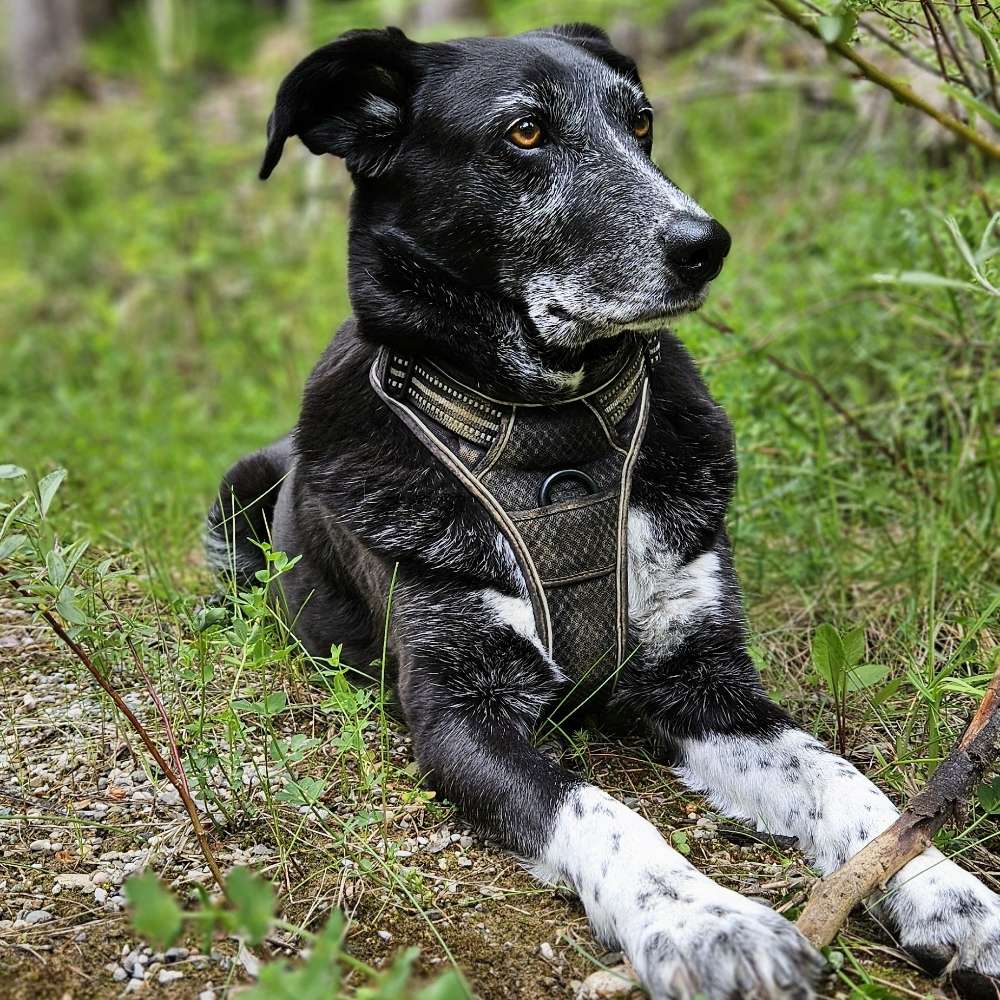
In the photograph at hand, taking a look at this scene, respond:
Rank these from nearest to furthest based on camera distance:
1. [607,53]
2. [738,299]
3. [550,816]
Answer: [550,816] → [607,53] → [738,299]

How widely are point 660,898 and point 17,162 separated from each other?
37.5ft

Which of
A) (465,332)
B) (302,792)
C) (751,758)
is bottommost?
(302,792)

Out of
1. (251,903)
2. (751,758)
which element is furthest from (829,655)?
(251,903)

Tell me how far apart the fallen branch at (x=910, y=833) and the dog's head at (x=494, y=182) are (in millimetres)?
1049

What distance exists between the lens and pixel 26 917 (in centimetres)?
207

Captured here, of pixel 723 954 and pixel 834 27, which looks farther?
pixel 723 954

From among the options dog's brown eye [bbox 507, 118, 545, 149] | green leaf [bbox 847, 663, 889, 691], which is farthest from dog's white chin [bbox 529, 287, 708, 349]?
green leaf [bbox 847, 663, 889, 691]

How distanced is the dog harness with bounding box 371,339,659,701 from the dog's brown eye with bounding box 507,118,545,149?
1.76 feet

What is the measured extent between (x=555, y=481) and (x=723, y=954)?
3.69 ft

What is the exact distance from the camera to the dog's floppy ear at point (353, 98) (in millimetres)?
2676

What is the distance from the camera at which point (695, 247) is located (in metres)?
2.52

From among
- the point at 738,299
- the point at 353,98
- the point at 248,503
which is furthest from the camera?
the point at 738,299

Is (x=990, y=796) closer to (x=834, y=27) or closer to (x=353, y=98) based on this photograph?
(x=834, y=27)

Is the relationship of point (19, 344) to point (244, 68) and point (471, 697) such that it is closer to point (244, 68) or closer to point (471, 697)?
point (471, 697)
